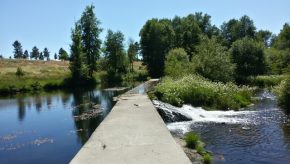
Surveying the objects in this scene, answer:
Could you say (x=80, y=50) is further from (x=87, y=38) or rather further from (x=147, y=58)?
(x=147, y=58)

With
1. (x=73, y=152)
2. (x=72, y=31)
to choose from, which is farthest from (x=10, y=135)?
(x=72, y=31)

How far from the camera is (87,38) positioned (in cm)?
8188

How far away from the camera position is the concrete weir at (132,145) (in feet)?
32.7

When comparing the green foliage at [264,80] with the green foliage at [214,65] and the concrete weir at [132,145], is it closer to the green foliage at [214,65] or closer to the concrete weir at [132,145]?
the green foliage at [214,65]

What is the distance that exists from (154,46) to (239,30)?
4232 centimetres

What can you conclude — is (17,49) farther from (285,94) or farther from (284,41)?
(285,94)

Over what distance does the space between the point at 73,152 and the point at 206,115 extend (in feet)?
35.4

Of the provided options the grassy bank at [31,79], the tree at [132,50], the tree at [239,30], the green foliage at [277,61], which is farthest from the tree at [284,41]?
the grassy bank at [31,79]

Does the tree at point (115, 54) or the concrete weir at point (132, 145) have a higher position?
the tree at point (115, 54)

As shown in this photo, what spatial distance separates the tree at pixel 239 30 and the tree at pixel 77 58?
5247cm

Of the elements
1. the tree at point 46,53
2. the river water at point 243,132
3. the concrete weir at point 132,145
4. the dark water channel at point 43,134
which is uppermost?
the tree at point 46,53

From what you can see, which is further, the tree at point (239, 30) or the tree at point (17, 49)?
the tree at point (17, 49)

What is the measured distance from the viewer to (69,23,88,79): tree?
7300 cm

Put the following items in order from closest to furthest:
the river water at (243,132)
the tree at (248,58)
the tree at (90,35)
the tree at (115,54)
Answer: the river water at (243,132), the tree at (248,58), the tree at (90,35), the tree at (115,54)
